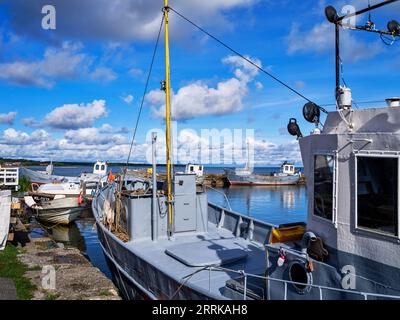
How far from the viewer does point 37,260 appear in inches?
614

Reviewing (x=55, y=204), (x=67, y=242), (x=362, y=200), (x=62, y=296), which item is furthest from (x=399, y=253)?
(x=55, y=204)

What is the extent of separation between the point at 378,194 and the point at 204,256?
5351 mm

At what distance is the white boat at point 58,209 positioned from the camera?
95.2 feet

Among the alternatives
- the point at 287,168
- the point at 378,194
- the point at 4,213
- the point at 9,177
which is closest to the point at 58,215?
the point at 9,177

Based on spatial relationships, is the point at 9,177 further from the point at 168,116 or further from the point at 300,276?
the point at 300,276

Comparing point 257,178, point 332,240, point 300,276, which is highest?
point 332,240

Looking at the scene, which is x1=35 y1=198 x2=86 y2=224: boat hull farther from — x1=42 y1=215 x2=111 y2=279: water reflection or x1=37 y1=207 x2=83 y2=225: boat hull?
x1=42 y1=215 x2=111 y2=279: water reflection

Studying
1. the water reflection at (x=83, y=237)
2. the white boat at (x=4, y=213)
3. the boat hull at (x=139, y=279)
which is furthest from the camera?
the water reflection at (x=83, y=237)

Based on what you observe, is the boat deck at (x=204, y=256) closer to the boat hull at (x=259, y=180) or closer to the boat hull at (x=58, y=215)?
the boat hull at (x=58, y=215)

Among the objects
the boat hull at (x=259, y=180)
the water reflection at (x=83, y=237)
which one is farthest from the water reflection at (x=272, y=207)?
the water reflection at (x=83, y=237)

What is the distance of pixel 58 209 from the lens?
2920 centimetres

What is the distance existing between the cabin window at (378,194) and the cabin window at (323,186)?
62 cm

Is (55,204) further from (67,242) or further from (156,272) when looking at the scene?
(156,272)

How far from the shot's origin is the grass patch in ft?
37.2
